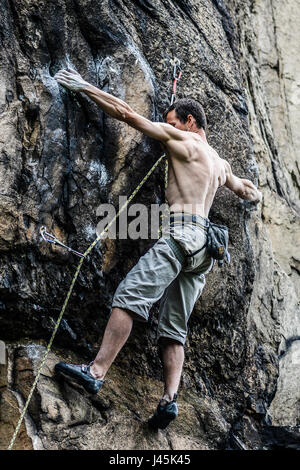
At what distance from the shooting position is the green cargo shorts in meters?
5.32

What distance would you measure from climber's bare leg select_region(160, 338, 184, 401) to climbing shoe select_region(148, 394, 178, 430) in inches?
2.8

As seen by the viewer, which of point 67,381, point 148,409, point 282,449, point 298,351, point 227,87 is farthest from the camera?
point 298,351

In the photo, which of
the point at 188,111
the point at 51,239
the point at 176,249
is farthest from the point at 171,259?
the point at 188,111

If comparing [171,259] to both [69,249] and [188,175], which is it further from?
[69,249]

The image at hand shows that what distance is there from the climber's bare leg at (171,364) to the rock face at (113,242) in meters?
0.43

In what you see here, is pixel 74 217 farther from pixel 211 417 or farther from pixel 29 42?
pixel 211 417

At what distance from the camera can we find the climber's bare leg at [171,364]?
5535 millimetres

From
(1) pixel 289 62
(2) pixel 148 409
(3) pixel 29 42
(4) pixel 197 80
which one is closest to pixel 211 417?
(2) pixel 148 409

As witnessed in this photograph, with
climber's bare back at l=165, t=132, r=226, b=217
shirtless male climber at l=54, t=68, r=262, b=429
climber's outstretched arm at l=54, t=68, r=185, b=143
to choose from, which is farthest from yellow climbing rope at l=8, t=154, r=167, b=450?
climber's outstretched arm at l=54, t=68, r=185, b=143

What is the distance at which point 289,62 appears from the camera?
10578mm

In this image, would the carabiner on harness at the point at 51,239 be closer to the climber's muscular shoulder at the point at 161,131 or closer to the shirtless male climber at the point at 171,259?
the shirtless male climber at the point at 171,259

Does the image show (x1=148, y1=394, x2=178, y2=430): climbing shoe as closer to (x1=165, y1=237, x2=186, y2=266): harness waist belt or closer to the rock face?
the rock face

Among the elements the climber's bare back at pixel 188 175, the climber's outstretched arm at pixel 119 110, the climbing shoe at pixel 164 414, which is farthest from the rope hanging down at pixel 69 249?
the climbing shoe at pixel 164 414

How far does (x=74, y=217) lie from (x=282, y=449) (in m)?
3.33
